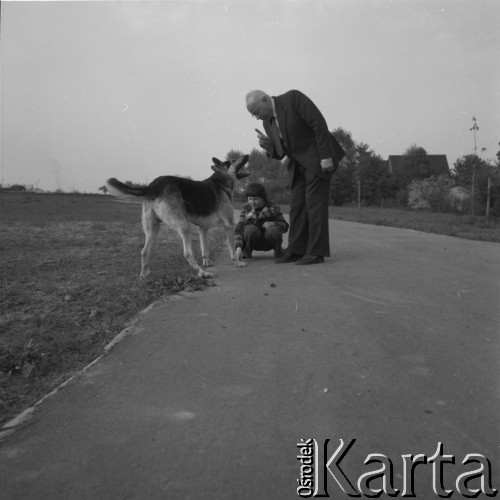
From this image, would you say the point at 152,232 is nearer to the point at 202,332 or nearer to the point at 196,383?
the point at 202,332

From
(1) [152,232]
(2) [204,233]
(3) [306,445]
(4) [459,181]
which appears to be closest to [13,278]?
(1) [152,232]

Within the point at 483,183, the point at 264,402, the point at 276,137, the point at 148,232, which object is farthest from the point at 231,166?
the point at 483,183

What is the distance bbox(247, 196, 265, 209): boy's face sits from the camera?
21.7 feet

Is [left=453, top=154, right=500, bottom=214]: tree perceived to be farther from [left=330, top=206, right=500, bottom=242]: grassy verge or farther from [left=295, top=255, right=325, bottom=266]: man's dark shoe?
[left=295, top=255, right=325, bottom=266]: man's dark shoe

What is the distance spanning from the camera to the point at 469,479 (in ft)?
5.49

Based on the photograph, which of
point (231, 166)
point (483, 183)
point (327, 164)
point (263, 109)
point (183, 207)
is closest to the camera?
point (183, 207)

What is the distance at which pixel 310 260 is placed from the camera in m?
5.94

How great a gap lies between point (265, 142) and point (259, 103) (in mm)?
565

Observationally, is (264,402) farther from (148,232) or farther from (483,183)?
(483,183)

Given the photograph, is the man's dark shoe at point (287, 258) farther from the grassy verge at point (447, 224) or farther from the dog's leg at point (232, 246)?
the grassy verge at point (447, 224)

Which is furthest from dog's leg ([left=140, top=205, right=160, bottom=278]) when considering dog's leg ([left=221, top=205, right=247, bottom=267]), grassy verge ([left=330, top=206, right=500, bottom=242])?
grassy verge ([left=330, top=206, right=500, bottom=242])

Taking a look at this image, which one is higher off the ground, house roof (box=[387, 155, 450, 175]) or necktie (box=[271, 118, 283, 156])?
house roof (box=[387, 155, 450, 175])

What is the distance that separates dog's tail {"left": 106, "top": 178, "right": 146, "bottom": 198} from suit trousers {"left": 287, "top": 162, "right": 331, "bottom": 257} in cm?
207

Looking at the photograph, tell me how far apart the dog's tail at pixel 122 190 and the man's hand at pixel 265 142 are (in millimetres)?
1827
